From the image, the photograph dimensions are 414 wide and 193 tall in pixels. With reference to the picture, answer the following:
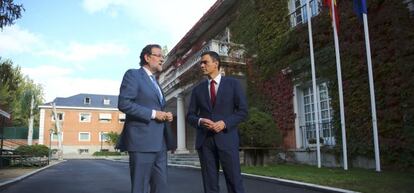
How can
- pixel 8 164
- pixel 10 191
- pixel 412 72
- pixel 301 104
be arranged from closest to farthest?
pixel 10 191, pixel 412 72, pixel 301 104, pixel 8 164

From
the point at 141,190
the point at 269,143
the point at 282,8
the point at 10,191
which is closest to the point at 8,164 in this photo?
the point at 10,191

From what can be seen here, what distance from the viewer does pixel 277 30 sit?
1480 cm

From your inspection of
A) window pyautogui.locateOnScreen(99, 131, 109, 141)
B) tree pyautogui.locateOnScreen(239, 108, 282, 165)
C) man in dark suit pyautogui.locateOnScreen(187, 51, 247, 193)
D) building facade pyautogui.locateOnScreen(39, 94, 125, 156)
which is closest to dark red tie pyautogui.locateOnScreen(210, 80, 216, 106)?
man in dark suit pyautogui.locateOnScreen(187, 51, 247, 193)

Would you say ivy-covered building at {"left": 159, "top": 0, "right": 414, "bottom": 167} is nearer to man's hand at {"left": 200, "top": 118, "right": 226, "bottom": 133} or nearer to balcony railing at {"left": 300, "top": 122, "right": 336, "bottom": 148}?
balcony railing at {"left": 300, "top": 122, "right": 336, "bottom": 148}

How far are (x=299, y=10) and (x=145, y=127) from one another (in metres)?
12.0

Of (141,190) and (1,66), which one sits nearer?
(141,190)

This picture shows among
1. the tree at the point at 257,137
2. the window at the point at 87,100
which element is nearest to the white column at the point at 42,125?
the window at the point at 87,100

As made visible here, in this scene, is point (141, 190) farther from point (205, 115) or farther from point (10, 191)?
point (10, 191)

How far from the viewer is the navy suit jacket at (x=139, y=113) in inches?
141

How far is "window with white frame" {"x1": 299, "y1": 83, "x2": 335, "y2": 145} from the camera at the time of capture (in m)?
12.1

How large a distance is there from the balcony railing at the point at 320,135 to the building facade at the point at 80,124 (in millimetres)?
47410

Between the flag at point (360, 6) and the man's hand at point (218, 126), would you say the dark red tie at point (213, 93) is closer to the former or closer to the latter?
the man's hand at point (218, 126)

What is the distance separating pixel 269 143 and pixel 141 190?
8543 mm

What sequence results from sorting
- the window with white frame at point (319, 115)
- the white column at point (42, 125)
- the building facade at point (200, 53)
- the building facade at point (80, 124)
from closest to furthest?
the window with white frame at point (319, 115) → the building facade at point (200, 53) → the white column at point (42, 125) → the building facade at point (80, 124)
